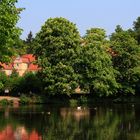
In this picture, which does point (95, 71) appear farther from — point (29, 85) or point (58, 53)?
point (29, 85)

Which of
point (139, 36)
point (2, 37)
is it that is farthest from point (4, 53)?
point (139, 36)

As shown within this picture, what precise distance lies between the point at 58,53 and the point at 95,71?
7270 mm

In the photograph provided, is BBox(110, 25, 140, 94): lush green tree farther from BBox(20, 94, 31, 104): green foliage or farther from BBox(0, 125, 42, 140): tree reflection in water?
BBox(0, 125, 42, 140): tree reflection in water

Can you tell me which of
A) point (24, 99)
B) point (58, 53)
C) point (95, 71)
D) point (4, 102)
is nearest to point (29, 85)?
point (24, 99)

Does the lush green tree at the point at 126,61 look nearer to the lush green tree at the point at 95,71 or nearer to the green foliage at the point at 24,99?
the lush green tree at the point at 95,71

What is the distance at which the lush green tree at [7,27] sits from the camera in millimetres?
38000

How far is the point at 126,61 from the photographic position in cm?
9450

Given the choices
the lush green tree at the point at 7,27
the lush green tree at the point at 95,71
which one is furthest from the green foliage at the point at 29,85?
the lush green tree at the point at 7,27

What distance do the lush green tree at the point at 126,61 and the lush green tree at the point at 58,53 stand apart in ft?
36.0

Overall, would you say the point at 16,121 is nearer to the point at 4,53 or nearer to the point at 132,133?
the point at 4,53

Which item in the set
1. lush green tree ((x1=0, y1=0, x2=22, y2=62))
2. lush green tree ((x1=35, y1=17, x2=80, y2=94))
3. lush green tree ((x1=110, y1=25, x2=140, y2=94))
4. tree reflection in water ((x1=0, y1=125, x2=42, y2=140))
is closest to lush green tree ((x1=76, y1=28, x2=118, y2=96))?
lush green tree ((x1=35, y1=17, x2=80, y2=94))

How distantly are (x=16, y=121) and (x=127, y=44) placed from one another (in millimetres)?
49191

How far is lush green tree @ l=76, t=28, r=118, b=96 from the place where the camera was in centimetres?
8506

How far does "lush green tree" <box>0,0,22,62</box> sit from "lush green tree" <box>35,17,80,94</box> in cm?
4216
